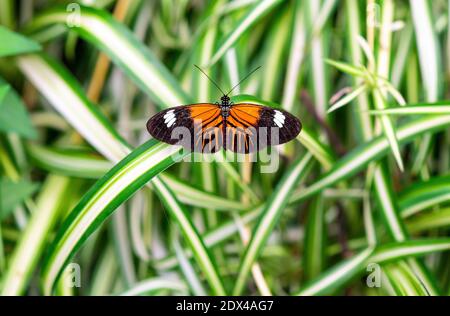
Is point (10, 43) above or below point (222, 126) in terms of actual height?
above

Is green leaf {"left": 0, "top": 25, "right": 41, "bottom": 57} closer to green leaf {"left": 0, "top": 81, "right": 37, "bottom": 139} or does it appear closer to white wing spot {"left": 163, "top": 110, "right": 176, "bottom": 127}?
green leaf {"left": 0, "top": 81, "right": 37, "bottom": 139}

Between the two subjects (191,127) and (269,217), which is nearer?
(191,127)

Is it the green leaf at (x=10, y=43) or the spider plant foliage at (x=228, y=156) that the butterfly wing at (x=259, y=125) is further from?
the green leaf at (x=10, y=43)

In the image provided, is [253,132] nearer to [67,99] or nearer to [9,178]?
[67,99]

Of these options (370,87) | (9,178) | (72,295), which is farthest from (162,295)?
(370,87)

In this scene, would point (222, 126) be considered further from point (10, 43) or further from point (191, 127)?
point (10, 43)

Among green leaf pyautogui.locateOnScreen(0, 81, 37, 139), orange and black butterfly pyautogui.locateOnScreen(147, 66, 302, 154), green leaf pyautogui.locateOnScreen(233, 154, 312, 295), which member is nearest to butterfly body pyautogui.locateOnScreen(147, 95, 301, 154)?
orange and black butterfly pyautogui.locateOnScreen(147, 66, 302, 154)

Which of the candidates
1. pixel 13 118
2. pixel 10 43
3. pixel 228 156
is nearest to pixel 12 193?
pixel 13 118
